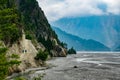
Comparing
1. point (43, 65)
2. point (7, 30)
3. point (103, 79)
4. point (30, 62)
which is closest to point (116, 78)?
point (103, 79)

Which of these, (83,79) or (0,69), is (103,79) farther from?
(0,69)

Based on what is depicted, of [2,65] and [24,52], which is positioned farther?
[24,52]

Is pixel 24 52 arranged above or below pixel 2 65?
above

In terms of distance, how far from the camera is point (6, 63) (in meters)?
29.9

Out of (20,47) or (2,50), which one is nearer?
(2,50)

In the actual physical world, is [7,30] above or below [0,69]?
above

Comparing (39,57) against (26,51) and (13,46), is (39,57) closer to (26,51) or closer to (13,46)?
(26,51)

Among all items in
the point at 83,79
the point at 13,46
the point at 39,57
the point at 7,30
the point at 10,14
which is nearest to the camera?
the point at 7,30

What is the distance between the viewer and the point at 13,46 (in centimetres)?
11231

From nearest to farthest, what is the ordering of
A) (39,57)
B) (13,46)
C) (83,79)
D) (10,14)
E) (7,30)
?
1. (7,30)
2. (10,14)
3. (83,79)
4. (13,46)
5. (39,57)

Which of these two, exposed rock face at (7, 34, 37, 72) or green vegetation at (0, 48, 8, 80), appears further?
exposed rock face at (7, 34, 37, 72)

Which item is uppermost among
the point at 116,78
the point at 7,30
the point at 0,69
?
the point at 7,30

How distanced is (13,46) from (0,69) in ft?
273

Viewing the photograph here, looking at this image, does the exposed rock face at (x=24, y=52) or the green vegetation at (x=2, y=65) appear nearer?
the green vegetation at (x=2, y=65)
